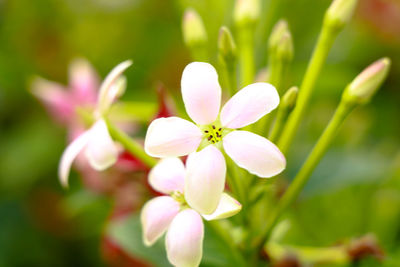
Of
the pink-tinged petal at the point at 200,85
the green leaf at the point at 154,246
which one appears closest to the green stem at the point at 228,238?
the green leaf at the point at 154,246

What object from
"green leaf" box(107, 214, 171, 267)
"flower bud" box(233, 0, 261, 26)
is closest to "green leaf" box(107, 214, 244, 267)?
"green leaf" box(107, 214, 171, 267)

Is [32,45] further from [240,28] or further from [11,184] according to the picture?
[240,28]

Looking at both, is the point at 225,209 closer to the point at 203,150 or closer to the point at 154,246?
the point at 203,150

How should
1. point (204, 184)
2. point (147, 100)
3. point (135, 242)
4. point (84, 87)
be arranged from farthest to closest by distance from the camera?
point (147, 100)
point (84, 87)
point (135, 242)
point (204, 184)

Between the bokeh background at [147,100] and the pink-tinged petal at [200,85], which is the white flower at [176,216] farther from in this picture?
the bokeh background at [147,100]

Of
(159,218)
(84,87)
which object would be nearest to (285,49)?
(159,218)

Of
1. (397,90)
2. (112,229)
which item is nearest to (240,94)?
(112,229)
